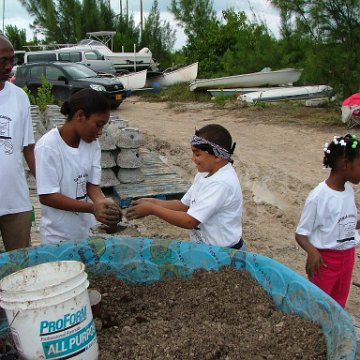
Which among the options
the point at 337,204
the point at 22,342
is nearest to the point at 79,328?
the point at 22,342

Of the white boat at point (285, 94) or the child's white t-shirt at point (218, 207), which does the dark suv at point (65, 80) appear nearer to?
the white boat at point (285, 94)

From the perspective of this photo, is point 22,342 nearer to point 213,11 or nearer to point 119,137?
point 119,137

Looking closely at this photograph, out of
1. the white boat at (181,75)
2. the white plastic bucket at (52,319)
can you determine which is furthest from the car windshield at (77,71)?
the white plastic bucket at (52,319)

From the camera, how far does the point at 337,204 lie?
2656 millimetres

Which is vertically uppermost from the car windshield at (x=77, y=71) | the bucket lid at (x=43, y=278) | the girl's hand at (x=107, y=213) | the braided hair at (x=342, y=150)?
the car windshield at (x=77, y=71)

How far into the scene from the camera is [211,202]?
231 cm

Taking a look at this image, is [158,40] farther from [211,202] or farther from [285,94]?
[211,202]

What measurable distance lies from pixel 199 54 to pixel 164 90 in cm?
510

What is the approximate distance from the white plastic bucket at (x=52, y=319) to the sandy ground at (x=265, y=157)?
2.65m

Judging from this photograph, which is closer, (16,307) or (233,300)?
(16,307)

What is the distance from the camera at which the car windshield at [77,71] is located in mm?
14514

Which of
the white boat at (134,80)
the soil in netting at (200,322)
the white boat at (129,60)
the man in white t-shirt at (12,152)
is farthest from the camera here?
the white boat at (129,60)

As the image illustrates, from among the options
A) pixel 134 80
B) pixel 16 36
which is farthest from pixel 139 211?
pixel 16 36

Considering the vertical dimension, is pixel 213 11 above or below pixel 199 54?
above
